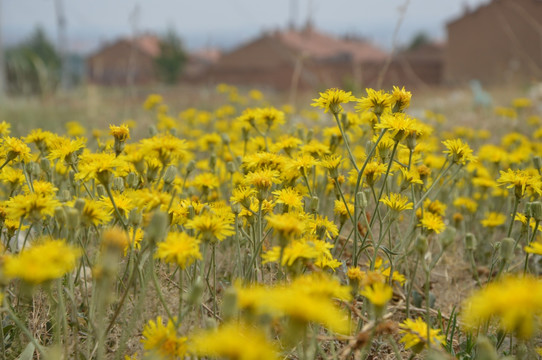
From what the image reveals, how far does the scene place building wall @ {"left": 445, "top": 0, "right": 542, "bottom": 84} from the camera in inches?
1017

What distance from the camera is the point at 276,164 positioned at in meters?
1.77

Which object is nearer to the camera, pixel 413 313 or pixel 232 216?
pixel 232 216

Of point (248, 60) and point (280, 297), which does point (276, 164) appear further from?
point (248, 60)

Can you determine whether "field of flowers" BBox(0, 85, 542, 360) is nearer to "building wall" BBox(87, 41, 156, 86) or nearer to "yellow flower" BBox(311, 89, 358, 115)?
"yellow flower" BBox(311, 89, 358, 115)

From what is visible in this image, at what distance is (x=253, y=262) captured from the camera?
147cm

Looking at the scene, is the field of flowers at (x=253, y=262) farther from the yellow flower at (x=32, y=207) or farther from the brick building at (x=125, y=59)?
the brick building at (x=125, y=59)

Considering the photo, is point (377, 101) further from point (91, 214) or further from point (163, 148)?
point (91, 214)

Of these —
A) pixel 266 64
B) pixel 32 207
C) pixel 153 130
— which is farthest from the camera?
pixel 266 64

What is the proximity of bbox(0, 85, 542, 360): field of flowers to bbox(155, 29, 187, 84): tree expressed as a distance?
127 ft

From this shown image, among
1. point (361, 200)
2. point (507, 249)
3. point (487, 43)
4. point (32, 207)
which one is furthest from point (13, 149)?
point (487, 43)

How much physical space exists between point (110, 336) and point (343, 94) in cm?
117

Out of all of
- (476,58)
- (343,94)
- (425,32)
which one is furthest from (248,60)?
(343,94)

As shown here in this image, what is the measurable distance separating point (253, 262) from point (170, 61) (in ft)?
133

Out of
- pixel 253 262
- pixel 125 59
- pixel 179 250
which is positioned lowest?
pixel 253 262
